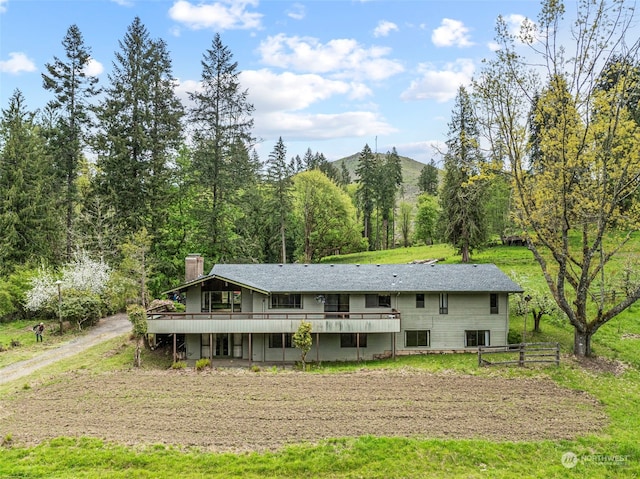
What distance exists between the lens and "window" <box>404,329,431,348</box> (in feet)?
84.7

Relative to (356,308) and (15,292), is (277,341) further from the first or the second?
(15,292)

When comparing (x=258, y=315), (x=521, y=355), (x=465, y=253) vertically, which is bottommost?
(x=521, y=355)

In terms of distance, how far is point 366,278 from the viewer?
26.7 meters

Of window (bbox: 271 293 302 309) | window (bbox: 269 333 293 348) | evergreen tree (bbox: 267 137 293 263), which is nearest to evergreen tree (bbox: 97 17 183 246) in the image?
evergreen tree (bbox: 267 137 293 263)

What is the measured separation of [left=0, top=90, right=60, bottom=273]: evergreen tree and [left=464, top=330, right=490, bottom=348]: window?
1282 inches

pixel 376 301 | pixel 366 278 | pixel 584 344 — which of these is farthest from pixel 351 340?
pixel 584 344

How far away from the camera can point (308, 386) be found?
18.6 meters

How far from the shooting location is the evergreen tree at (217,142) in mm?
35406

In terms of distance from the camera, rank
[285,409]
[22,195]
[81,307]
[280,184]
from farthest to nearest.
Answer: [280,184]
[22,195]
[81,307]
[285,409]

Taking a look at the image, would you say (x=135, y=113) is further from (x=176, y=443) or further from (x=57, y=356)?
(x=176, y=443)

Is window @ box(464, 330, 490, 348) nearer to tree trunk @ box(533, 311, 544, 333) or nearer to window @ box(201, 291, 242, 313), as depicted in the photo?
tree trunk @ box(533, 311, 544, 333)

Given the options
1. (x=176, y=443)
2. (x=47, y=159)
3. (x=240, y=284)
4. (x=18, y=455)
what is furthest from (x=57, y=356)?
A: (x=47, y=159)

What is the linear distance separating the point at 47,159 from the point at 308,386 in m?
31.7

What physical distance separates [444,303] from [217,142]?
70.4ft
